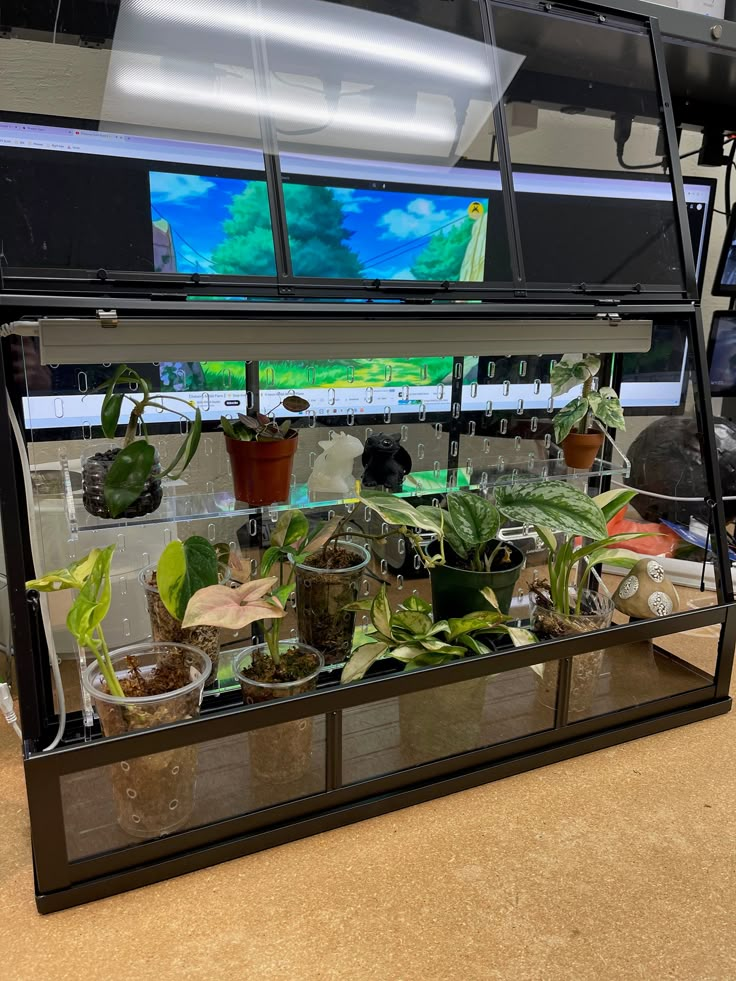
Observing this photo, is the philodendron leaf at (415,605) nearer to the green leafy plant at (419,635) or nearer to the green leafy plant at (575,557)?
the green leafy plant at (419,635)

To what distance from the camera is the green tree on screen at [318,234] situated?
836 millimetres

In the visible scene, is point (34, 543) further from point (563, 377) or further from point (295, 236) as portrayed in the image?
point (563, 377)

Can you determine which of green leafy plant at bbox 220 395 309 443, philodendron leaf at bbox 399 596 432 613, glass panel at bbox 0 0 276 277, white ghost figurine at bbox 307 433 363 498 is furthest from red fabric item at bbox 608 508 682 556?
glass panel at bbox 0 0 276 277

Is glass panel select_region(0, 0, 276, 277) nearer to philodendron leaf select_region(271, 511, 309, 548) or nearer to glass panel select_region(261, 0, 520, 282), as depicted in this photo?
glass panel select_region(261, 0, 520, 282)

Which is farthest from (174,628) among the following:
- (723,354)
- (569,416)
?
(723,354)

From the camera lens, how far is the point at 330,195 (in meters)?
0.86

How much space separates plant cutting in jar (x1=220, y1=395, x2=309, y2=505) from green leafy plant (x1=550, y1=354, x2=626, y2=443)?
50 cm

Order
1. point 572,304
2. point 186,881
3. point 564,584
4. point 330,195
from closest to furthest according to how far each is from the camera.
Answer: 1. point 186,881
2. point 330,195
3. point 572,304
4. point 564,584

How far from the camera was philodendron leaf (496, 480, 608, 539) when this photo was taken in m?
0.95

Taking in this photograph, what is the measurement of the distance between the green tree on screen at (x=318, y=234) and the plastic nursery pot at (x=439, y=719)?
57 centimetres

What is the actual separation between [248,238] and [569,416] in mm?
639

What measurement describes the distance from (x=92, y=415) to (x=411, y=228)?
0.51 metres

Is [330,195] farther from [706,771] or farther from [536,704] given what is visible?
[706,771]

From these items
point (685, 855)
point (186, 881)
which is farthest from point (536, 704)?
point (186, 881)
